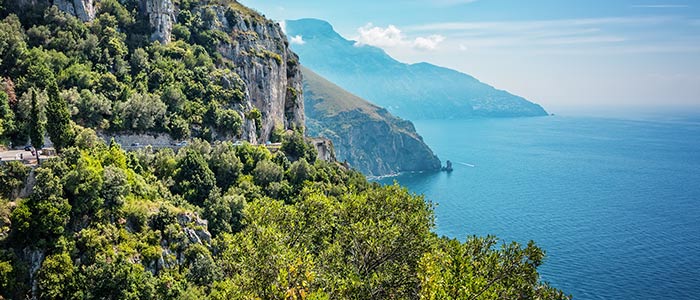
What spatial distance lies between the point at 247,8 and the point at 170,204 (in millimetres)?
76301

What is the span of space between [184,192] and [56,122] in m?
18.8

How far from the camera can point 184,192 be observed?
61.4 metres

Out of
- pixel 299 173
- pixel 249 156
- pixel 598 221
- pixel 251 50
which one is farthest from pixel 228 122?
pixel 598 221

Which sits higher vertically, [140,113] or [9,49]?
[9,49]

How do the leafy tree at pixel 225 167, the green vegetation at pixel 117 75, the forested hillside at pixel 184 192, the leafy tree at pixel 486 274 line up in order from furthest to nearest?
the leafy tree at pixel 225 167 → the green vegetation at pixel 117 75 → the forested hillside at pixel 184 192 → the leafy tree at pixel 486 274

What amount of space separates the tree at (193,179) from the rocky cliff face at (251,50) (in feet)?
76.7

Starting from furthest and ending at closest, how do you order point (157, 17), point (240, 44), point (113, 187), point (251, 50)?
point (251, 50)
point (240, 44)
point (157, 17)
point (113, 187)

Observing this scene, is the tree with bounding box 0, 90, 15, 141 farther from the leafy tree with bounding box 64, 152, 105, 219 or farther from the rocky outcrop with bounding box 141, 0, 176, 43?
the rocky outcrop with bounding box 141, 0, 176, 43

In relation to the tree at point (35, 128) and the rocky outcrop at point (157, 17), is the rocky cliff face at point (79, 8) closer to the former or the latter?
the rocky outcrop at point (157, 17)

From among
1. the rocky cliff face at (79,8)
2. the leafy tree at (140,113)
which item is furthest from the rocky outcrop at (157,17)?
the leafy tree at (140,113)

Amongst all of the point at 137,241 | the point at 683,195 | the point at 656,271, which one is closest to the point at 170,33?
the point at 137,241

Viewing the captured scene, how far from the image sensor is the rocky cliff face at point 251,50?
90.4 m

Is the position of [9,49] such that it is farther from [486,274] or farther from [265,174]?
[486,274]

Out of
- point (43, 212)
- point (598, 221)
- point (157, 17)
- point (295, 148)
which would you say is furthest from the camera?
point (598, 221)
